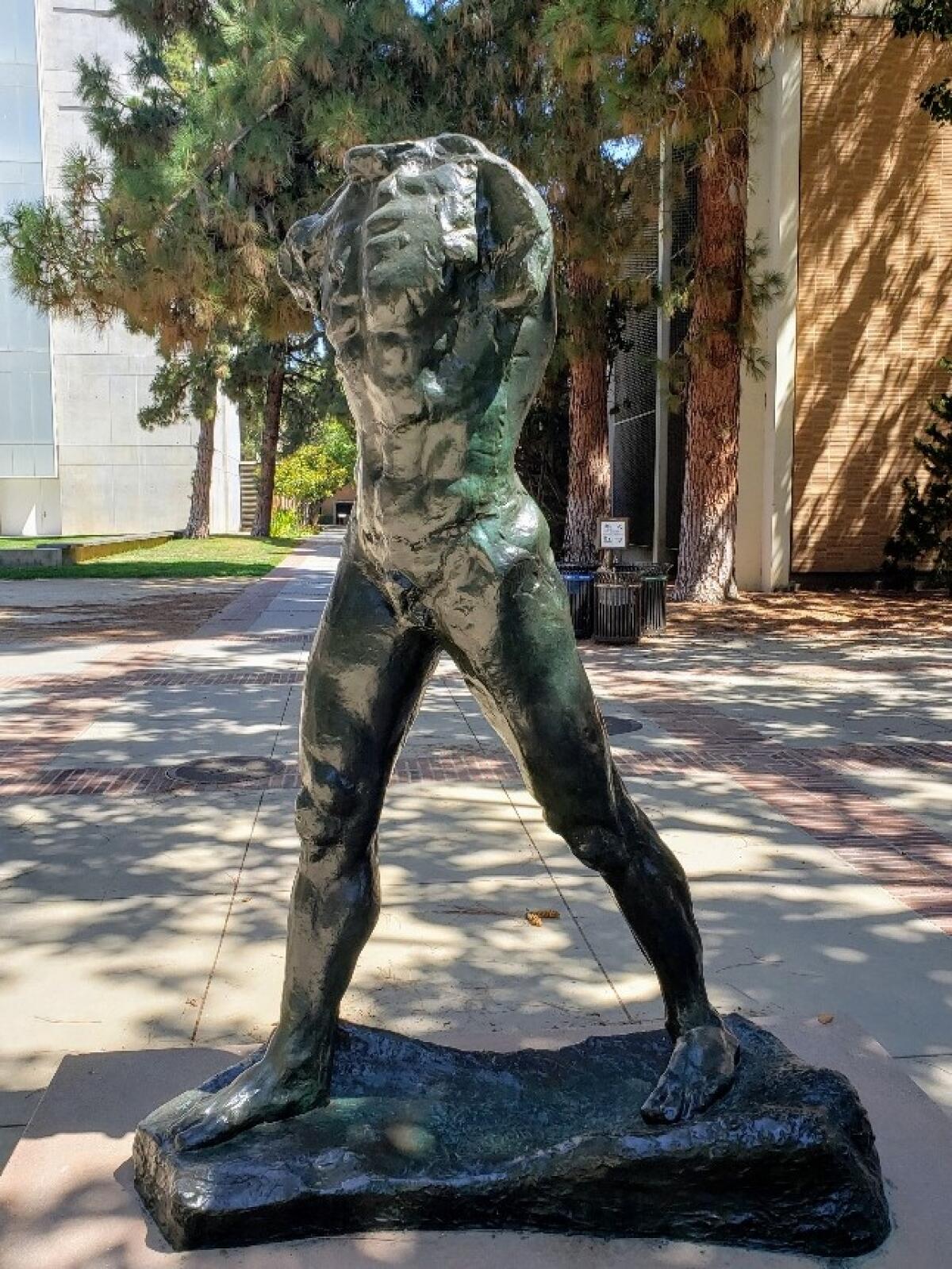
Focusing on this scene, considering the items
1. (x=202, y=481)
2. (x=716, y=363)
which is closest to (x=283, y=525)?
(x=202, y=481)

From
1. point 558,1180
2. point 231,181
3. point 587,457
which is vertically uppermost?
point 231,181

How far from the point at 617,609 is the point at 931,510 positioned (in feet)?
23.7

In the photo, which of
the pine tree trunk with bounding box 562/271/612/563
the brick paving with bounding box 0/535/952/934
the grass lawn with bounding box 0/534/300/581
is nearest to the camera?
the brick paving with bounding box 0/535/952/934

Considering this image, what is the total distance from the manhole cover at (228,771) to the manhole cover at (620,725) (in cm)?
230

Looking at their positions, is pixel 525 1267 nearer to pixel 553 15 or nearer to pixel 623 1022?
pixel 623 1022

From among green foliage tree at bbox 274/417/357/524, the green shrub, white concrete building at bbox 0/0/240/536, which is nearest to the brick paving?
white concrete building at bbox 0/0/240/536

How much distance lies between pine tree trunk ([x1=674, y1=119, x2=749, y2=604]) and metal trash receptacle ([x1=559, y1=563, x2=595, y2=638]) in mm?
3070

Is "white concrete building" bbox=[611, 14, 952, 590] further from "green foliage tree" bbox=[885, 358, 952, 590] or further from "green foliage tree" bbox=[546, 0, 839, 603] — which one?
"green foliage tree" bbox=[546, 0, 839, 603]

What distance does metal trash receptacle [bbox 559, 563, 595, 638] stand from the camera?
13.4 meters

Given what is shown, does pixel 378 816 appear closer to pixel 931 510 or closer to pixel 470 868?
pixel 470 868

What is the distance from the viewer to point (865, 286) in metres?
18.2

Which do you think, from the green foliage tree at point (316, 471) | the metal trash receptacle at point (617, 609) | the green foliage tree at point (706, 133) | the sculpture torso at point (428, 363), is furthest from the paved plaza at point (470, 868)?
the green foliage tree at point (316, 471)

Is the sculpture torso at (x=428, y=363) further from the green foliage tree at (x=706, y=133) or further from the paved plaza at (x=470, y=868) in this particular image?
the green foliage tree at (x=706, y=133)

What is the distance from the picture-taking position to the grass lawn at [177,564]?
23.8 metres
